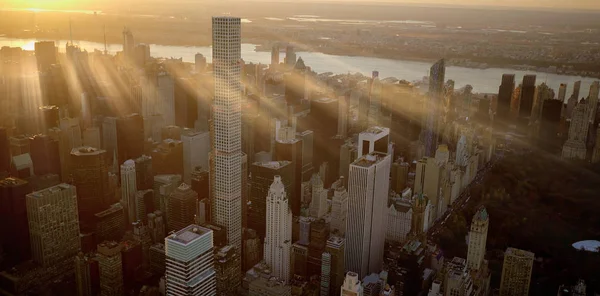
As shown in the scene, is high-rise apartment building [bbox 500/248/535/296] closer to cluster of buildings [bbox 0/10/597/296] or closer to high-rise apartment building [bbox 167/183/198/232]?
cluster of buildings [bbox 0/10/597/296]

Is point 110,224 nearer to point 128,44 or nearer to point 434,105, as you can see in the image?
point 128,44

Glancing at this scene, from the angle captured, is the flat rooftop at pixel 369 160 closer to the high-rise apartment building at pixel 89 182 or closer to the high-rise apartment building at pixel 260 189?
the high-rise apartment building at pixel 260 189

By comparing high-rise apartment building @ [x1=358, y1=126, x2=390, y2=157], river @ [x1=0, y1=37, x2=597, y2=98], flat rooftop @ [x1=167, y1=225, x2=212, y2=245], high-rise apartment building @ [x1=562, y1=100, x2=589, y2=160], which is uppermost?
river @ [x1=0, y1=37, x2=597, y2=98]

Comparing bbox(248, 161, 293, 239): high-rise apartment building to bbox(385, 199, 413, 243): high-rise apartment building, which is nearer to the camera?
bbox(385, 199, 413, 243): high-rise apartment building

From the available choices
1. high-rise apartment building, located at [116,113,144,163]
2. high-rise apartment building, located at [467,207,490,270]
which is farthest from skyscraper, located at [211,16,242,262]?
high-rise apartment building, located at [116,113,144,163]

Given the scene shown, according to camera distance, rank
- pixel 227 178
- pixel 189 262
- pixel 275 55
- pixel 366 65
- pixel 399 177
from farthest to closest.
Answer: pixel 275 55 → pixel 366 65 → pixel 399 177 → pixel 227 178 → pixel 189 262

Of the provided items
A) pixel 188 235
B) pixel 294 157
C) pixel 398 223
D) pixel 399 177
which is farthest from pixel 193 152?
pixel 188 235

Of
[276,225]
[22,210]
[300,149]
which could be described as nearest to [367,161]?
[276,225]
